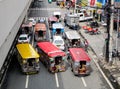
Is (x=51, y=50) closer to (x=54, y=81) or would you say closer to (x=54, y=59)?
(x=54, y=59)

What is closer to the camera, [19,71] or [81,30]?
[19,71]

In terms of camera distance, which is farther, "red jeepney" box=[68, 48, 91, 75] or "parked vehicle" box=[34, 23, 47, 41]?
"parked vehicle" box=[34, 23, 47, 41]

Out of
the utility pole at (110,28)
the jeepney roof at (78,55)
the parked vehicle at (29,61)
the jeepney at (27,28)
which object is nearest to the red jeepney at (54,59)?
the jeepney roof at (78,55)

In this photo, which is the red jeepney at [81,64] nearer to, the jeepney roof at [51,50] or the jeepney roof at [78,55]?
the jeepney roof at [78,55]

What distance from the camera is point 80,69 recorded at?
33.8 meters

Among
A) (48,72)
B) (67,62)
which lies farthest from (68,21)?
(48,72)

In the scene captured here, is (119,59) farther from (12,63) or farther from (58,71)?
(12,63)

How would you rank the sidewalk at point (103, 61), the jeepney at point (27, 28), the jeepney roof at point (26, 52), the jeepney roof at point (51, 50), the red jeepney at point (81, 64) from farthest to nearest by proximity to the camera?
1. the jeepney at point (27, 28)
2. the jeepney roof at point (51, 50)
3. the jeepney roof at point (26, 52)
4. the red jeepney at point (81, 64)
5. the sidewalk at point (103, 61)

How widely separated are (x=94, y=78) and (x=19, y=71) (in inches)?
347

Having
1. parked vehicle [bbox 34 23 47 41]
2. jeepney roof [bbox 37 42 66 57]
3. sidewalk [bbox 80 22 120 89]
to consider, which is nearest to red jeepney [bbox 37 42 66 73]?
jeepney roof [bbox 37 42 66 57]

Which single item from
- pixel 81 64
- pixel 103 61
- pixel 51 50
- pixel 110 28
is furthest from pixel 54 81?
pixel 110 28

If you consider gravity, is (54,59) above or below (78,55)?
below

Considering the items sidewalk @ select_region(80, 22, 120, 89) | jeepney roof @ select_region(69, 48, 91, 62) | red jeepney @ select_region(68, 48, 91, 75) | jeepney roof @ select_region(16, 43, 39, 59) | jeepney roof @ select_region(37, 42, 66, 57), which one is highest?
jeepney roof @ select_region(16, 43, 39, 59)

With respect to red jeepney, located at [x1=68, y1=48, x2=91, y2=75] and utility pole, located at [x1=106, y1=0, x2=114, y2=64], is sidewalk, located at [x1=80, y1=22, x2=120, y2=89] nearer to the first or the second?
utility pole, located at [x1=106, y1=0, x2=114, y2=64]
